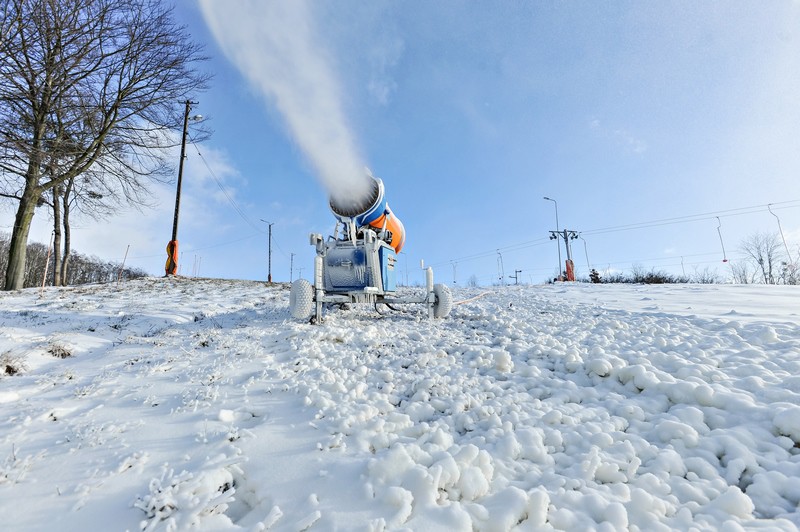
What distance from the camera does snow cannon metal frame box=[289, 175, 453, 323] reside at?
766 cm

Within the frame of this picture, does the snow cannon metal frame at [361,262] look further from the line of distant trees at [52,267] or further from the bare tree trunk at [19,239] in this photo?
the line of distant trees at [52,267]

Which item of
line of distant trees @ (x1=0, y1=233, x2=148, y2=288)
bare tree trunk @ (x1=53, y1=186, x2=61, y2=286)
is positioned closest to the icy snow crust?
bare tree trunk @ (x1=53, y1=186, x2=61, y2=286)

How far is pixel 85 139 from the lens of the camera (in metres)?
13.1

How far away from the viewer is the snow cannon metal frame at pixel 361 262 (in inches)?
302

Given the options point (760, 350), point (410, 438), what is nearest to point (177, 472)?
point (410, 438)

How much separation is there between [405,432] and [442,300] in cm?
527

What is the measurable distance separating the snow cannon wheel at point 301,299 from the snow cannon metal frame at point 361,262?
0.23m

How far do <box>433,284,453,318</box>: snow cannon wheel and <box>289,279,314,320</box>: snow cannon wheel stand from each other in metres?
2.84

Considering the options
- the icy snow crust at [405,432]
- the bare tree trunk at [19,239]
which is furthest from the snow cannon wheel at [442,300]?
the bare tree trunk at [19,239]

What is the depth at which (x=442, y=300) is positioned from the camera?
8086mm

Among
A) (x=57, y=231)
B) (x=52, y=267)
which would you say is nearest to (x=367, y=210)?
(x=57, y=231)

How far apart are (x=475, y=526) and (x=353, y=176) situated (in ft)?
23.0

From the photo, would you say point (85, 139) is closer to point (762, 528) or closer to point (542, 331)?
point (542, 331)

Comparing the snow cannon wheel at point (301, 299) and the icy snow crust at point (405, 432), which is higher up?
the snow cannon wheel at point (301, 299)
